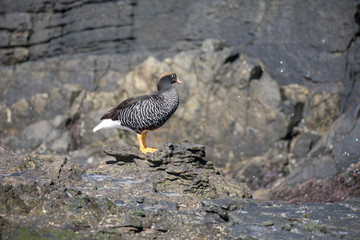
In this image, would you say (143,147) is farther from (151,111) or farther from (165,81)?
(165,81)

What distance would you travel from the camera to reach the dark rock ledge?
8.07 m

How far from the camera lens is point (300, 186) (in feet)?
52.1

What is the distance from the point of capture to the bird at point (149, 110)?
11.6m

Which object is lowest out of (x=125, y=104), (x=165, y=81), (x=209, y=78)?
(x=209, y=78)

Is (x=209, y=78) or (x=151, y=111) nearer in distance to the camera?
(x=151, y=111)

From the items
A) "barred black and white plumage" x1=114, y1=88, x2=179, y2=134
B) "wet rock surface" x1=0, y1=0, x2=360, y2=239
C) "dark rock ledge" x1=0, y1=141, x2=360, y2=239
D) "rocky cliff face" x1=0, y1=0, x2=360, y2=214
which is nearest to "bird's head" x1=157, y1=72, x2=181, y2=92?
"barred black and white plumage" x1=114, y1=88, x2=179, y2=134

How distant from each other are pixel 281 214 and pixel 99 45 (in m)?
14.4

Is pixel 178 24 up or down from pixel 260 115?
up

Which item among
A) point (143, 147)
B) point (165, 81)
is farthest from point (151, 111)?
point (165, 81)

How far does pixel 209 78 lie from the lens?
63.6ft

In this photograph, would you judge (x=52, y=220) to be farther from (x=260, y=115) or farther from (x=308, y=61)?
(x=308, y=61)

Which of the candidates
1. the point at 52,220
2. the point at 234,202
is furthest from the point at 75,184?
the point at 234,202

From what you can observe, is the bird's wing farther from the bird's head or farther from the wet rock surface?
the wet rock surface

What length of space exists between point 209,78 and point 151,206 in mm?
10941
